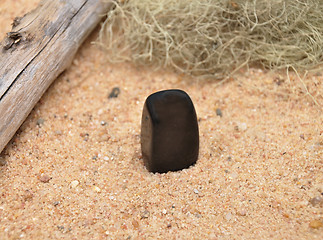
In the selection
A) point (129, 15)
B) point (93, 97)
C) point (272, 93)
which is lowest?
point (272, 93)

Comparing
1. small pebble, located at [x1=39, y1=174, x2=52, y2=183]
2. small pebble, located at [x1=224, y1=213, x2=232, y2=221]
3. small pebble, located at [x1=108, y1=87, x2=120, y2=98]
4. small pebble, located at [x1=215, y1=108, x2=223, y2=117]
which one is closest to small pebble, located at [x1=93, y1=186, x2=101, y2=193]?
small pebble, located at [x1=39, y1=174, x2=52, y2=183]

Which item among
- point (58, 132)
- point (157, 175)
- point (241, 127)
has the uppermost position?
point (58, 132)

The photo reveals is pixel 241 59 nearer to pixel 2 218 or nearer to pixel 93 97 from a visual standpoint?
pixel 93 97

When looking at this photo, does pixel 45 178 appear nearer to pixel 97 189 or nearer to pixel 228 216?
pixel 97 189

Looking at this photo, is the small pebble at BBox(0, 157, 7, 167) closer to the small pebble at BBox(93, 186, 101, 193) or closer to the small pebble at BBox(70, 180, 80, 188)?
the small pebble at BBox(70, 180, 80, 188)

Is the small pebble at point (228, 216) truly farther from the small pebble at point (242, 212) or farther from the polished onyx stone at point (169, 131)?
the polished onyx stone at point (169, 131)

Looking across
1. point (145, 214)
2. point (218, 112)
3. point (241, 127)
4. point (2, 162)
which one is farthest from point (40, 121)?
point (241, 127)

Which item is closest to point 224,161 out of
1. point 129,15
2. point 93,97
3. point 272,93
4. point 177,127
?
point 177,127
